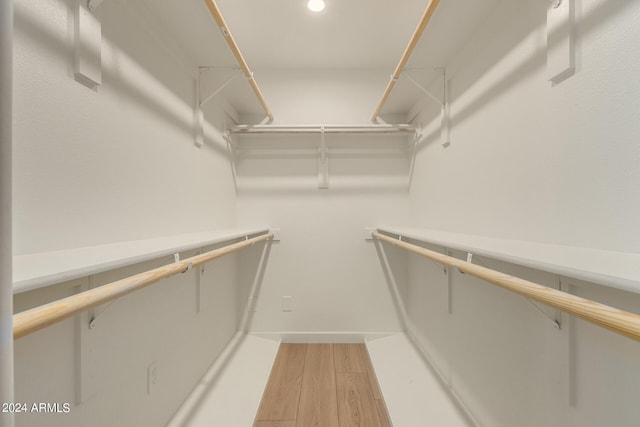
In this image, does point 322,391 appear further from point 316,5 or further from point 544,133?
point 316,5

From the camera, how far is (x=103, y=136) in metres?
0.93

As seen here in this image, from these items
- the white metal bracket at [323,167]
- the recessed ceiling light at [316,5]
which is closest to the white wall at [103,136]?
the recessed ceiling light at [316,5]

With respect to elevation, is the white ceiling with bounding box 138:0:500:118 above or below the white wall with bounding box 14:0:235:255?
above

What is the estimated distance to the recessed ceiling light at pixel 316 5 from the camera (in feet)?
4.89

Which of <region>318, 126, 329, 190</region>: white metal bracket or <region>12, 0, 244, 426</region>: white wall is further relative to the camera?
<region>318, 126, 329, 190</region>: white metal bracket

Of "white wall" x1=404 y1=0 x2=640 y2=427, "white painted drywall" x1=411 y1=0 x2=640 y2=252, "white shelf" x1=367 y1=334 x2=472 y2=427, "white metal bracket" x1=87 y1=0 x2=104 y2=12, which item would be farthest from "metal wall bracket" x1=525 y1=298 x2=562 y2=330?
"white metal bracket" x1=87 y1=0 x2=104 y2=12

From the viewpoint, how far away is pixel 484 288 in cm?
121

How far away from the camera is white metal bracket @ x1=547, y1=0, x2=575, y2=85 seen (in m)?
0.77

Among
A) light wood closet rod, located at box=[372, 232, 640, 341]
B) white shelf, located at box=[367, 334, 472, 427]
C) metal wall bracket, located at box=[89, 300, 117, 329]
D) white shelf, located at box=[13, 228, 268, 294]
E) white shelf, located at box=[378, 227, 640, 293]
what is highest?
white shelf, located at box=[378, 227, 640, 293]

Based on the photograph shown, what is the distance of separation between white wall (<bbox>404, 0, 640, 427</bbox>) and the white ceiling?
148 millimetres

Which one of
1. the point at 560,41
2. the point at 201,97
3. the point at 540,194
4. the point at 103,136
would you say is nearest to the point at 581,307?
the point at 540,194

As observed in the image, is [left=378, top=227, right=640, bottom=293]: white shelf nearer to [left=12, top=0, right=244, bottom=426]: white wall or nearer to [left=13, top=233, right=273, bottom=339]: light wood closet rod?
[left=13, top=233, right=273, bottom=339]: light wood closet rod

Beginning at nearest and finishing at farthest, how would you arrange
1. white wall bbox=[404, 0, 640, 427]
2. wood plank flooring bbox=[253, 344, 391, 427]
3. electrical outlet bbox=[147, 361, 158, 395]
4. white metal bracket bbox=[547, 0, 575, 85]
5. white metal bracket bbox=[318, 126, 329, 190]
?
white wall bbox=[404, 0, 640, 427]
white metal bracket bbox=[547, 0, 575, 85]
electrical outlet bbox=[147, 361, 158, 395]
wood plank flooring bbox=[253, 344, 391, 427]
white metal bracket bbox=[318, 126, 329, 190]

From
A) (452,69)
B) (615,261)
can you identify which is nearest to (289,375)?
(615,261)
